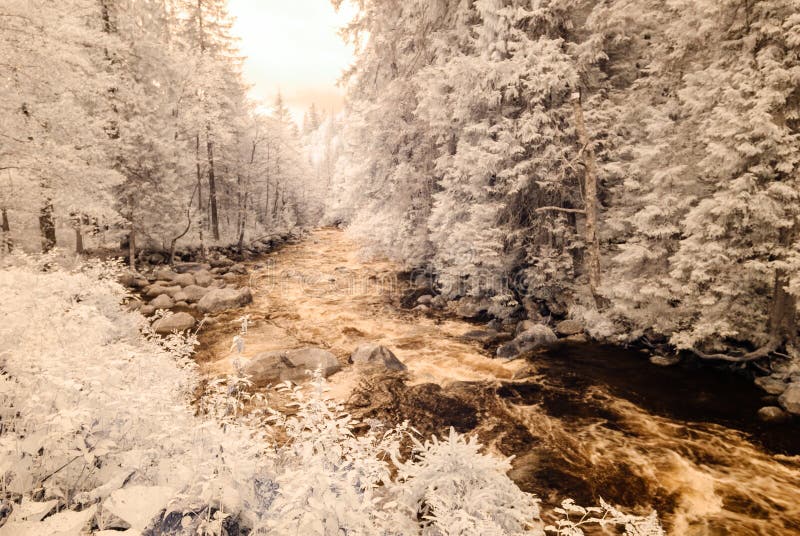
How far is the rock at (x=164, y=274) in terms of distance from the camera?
17862mm

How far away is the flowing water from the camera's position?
5.84 meters

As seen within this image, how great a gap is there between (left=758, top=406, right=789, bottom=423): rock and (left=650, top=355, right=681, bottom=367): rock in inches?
94.8

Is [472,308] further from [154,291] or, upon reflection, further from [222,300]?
[154,291]

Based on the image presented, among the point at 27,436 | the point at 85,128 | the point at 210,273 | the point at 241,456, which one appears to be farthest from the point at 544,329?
the point at 210,273

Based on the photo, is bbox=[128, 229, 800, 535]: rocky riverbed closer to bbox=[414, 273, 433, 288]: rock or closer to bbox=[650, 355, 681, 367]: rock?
bbox=[650, 355, 681, 367]: rock

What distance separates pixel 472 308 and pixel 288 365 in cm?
769

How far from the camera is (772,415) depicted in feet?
24.9

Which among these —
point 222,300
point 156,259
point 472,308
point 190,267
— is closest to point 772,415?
point 472,308

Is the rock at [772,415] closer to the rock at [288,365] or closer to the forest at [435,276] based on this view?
the forest at [435,276]

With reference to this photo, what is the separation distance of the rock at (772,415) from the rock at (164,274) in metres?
20.3

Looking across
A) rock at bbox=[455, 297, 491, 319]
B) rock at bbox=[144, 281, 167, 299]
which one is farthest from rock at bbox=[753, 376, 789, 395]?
rock at bbox=[144, 281, 167, 299]

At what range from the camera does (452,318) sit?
47.6ft

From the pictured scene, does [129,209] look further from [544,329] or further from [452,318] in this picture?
[544,329]

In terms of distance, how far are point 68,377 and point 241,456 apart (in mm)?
1813
